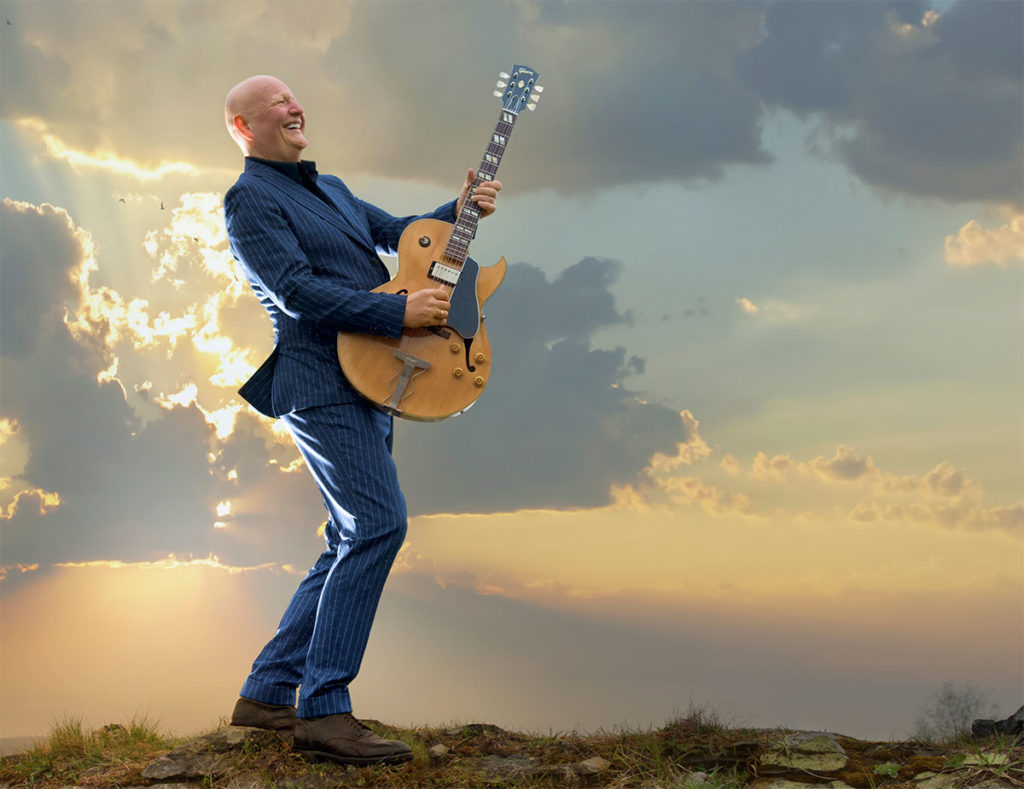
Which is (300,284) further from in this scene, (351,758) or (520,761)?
(520,761)

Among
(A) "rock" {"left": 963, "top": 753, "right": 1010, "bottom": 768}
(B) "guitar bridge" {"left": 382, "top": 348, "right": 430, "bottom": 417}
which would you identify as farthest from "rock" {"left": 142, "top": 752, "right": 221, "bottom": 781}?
(A) "rock" {"left": 963, "top": 753, "right": 1010, "bottom": 768}

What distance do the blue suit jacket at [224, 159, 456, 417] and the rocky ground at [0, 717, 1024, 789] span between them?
1.86m

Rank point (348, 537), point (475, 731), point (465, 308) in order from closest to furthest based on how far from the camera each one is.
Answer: point (348, 537), point (465, 308), point (475, 731)

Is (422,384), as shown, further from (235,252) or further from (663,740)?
(663,740)

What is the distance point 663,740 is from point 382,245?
329cm

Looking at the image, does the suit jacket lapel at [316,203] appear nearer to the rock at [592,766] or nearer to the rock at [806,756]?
the rock at [592,766]

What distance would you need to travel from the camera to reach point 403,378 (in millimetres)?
4969

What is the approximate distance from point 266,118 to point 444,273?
1262mm

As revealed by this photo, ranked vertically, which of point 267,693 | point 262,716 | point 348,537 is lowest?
point 262,716

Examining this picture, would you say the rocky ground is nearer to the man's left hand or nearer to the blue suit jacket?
the blue suit jacket

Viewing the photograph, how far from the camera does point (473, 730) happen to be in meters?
5.84

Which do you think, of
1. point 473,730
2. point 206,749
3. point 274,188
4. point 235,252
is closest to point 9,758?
point 206,749

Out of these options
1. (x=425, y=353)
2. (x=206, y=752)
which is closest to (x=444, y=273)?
(x=425, y=353)

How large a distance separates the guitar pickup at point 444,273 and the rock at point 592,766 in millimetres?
2616
